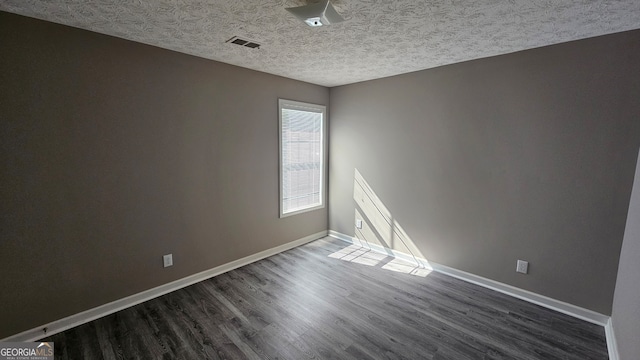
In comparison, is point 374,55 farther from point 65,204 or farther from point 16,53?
point 65,204

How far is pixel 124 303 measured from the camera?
2498 mm

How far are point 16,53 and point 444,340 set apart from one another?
389cm

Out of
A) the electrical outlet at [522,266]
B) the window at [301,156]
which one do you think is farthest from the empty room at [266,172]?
the window at [301,156]

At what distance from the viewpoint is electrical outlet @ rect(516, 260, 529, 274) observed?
2650mm

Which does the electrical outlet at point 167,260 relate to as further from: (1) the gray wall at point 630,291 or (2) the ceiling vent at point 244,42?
(1) the gray wall at point 630,291

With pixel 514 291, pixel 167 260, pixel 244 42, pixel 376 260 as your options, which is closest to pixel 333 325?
pixel 376 260

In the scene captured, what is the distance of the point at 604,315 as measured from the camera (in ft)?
7.50

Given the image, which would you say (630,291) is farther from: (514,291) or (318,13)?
(318,13)

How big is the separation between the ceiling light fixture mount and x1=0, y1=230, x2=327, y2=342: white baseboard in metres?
2.81

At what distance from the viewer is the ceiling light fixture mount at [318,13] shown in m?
1.65

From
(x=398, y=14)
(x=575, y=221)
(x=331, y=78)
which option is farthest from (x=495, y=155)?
(x=331, y=78)

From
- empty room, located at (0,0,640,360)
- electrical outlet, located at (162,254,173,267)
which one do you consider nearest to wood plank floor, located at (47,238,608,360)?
empty room, located at (0,0,640,360)

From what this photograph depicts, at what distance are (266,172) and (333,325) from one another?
2.07m

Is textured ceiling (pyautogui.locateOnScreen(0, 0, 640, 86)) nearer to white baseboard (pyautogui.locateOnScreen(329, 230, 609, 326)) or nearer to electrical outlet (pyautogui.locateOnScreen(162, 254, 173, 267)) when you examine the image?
electrical outlet (pyautogui.locateOnScreen(162, 254, 173, 267))
